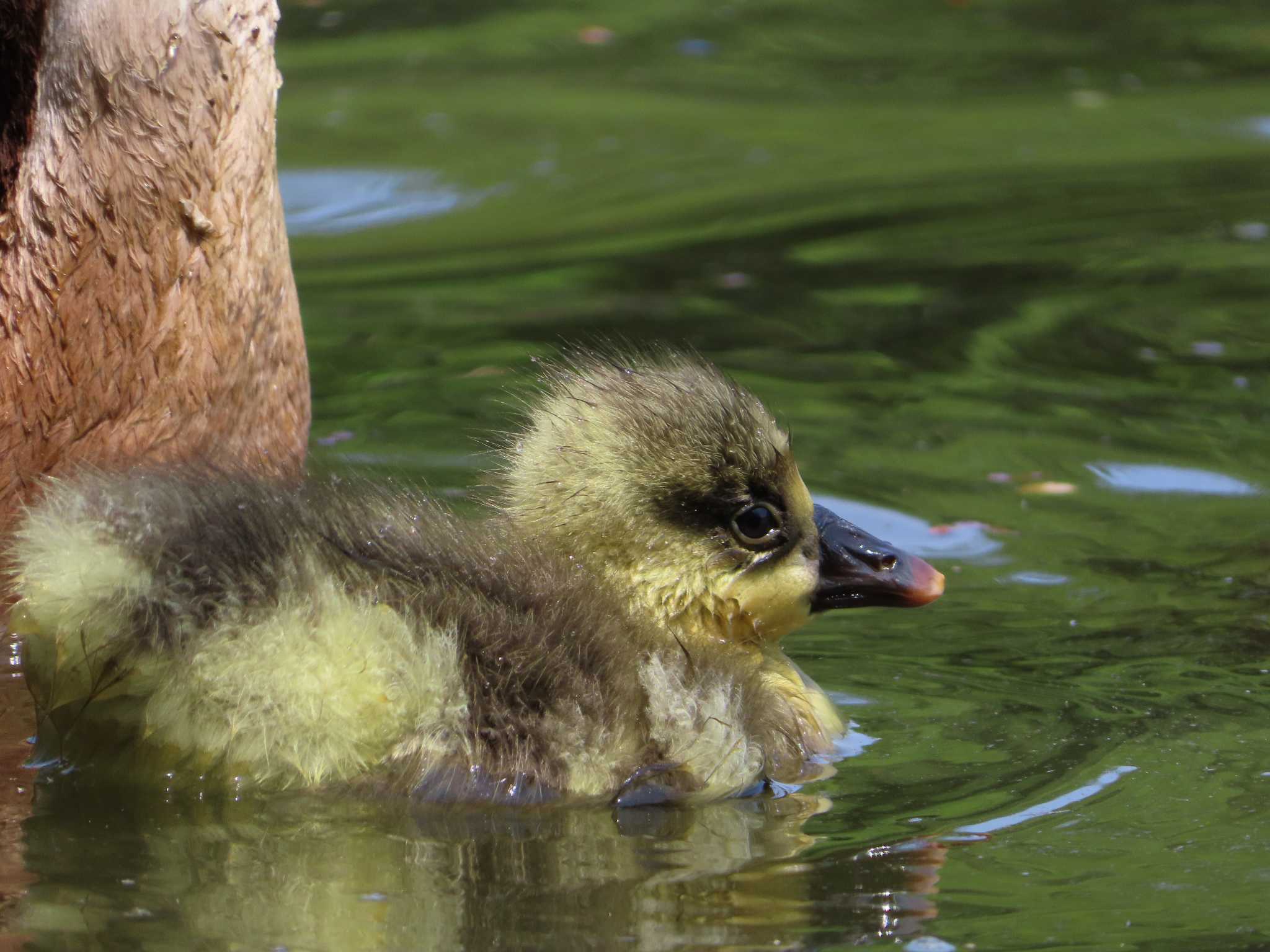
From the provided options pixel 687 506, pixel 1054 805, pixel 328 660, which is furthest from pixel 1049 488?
pixel 328 660

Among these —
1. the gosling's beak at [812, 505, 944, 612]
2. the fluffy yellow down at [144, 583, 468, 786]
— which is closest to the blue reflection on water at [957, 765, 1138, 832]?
the gosling's beak at [812, 505, 944, 612]

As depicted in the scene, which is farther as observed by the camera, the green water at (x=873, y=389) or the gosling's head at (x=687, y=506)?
the gosling's head at (x=687, y=506)

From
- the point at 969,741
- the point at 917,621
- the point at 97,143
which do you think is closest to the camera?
the point at 969,741


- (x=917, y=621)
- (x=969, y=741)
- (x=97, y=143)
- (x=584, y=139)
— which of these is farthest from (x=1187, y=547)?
(x=584, y=139)

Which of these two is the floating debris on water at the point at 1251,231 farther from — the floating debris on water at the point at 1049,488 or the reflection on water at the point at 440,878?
the reflection on water at the point at 440,878

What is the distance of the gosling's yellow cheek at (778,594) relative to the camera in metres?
3.77

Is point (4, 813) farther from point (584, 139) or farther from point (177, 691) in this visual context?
point (584, 139)

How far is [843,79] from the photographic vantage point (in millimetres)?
8594

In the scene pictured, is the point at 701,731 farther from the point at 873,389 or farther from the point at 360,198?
the point at 360,198

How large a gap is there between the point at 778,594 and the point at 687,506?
0.77 ft

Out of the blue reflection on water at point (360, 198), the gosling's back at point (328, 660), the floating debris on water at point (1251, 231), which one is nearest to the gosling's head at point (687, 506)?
the gosling's back at point (328, 660)

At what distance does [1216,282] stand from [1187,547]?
77.0 inches

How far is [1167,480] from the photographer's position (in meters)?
5.11

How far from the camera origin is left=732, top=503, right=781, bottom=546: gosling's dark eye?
3.76m
